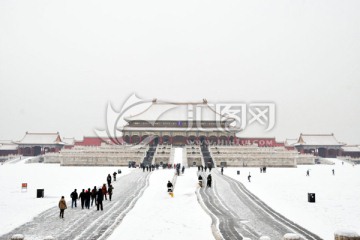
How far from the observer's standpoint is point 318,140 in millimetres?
80688

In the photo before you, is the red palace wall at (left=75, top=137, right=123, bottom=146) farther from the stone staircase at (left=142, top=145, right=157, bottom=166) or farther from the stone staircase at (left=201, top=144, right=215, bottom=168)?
the stone staircase at (left=201, top=144, right=215, bottom=168)

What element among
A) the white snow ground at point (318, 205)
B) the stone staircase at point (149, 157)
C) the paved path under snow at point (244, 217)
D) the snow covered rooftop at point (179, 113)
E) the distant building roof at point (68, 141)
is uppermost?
the snow covered rooftop at point (179, 113)

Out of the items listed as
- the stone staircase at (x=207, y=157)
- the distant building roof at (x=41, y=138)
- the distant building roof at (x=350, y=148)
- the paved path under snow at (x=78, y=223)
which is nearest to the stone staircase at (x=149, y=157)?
the stone staircase at (x=207, y=157)

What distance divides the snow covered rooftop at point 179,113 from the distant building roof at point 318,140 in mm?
20229

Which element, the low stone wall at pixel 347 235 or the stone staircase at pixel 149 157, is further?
the stone staircase at pixel 149 157

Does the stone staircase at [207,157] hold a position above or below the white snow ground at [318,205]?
above

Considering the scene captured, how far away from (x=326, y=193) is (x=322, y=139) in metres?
59.6

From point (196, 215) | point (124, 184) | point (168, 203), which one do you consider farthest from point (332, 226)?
point (124, 184)

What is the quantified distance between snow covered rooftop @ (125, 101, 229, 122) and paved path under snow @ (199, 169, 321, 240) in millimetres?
48584

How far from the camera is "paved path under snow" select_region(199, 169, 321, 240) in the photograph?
42.5ft

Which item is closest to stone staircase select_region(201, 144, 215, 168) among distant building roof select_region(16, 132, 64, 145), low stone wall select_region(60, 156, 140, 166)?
low stone wall select_region(60, 156, 140, 166)

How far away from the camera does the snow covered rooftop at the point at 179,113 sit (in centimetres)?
7225

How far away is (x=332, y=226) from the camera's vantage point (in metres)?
14.9

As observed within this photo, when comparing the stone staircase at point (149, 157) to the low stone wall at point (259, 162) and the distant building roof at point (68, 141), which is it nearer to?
the low stone wall at point (259, 162)
